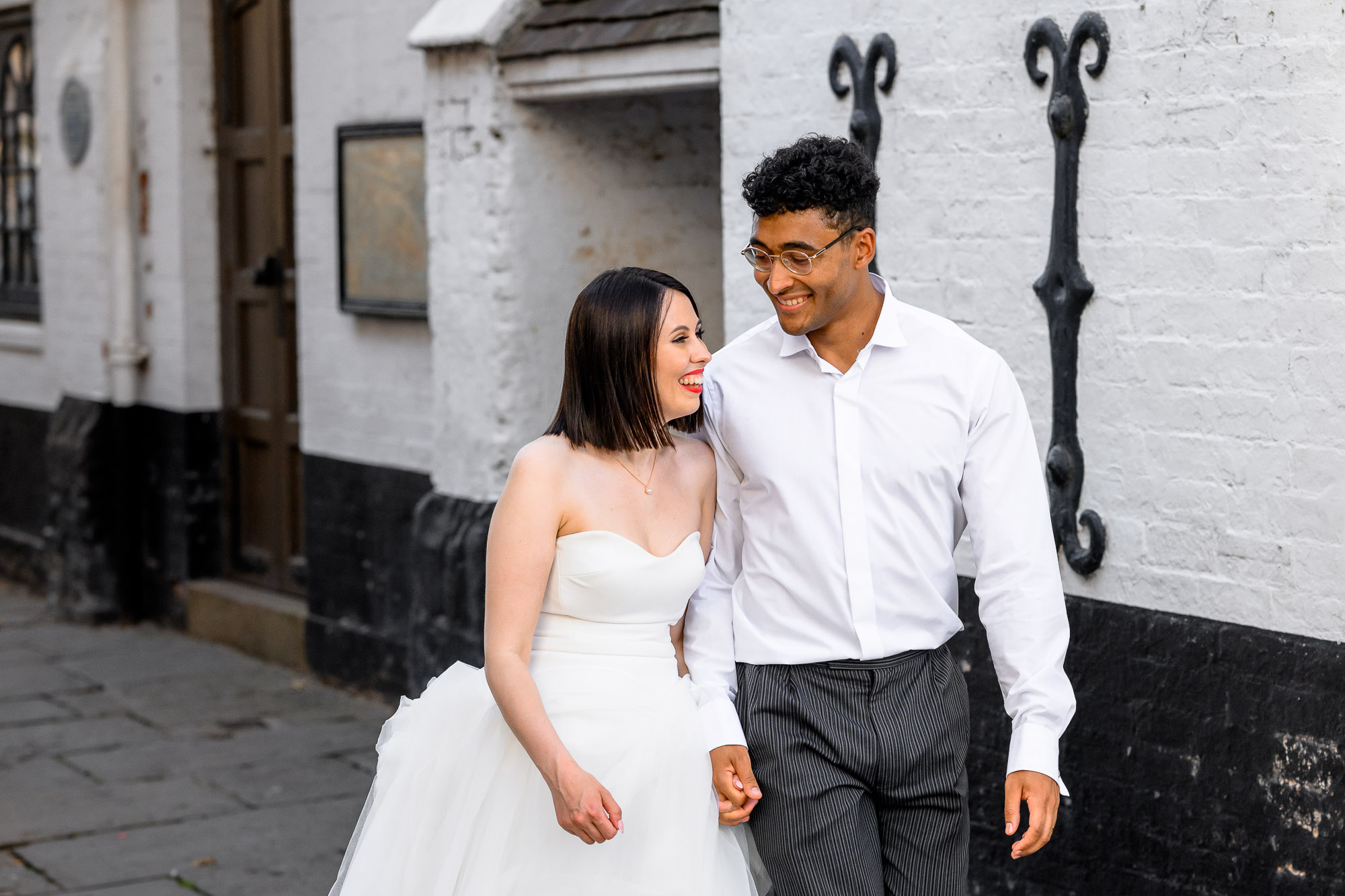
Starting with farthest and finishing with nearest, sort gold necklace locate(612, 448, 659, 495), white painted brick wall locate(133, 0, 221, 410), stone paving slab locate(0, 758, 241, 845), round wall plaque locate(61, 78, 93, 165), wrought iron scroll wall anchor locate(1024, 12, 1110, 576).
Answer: round wall plaque locate(61, 78, 93, 165) < white painted brick wall locate(133, 0, 221, 410) < stone paving slab locate(0, 758, 241, 845) < wrought iron scroll wall anchor locate(1024, 12, 1110, 576) < gold necklace locate(612, 448, 659, 495)

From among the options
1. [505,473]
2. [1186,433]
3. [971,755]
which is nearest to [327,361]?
[505,473]

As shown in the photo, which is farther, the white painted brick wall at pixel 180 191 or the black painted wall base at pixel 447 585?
the white painted brick wall at pixel 180 191

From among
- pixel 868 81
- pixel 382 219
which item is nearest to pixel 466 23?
pixel 382 219

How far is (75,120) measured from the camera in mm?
9281

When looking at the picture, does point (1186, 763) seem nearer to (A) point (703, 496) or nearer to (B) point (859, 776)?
(B) point (859, 776)

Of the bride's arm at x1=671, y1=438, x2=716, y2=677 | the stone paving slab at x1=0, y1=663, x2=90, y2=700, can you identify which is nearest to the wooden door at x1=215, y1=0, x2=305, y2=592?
the stone paving slab at x1=0, y1=663, x2=90, y2=700

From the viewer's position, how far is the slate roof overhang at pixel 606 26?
207 inches

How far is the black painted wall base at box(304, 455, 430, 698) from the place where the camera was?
7090 mm

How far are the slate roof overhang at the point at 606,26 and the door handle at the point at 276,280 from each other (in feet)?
8.42

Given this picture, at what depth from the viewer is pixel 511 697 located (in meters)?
2.69

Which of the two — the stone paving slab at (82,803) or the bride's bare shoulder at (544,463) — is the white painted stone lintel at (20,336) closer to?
the stone paving slab at (82,803)

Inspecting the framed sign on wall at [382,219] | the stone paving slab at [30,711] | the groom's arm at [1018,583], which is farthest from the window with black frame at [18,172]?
the groom's arm at [1018,583]

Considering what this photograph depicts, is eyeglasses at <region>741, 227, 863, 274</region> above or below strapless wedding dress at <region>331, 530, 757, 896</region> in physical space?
above

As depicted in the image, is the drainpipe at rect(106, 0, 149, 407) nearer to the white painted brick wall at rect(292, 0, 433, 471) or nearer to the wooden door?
the wooden door
